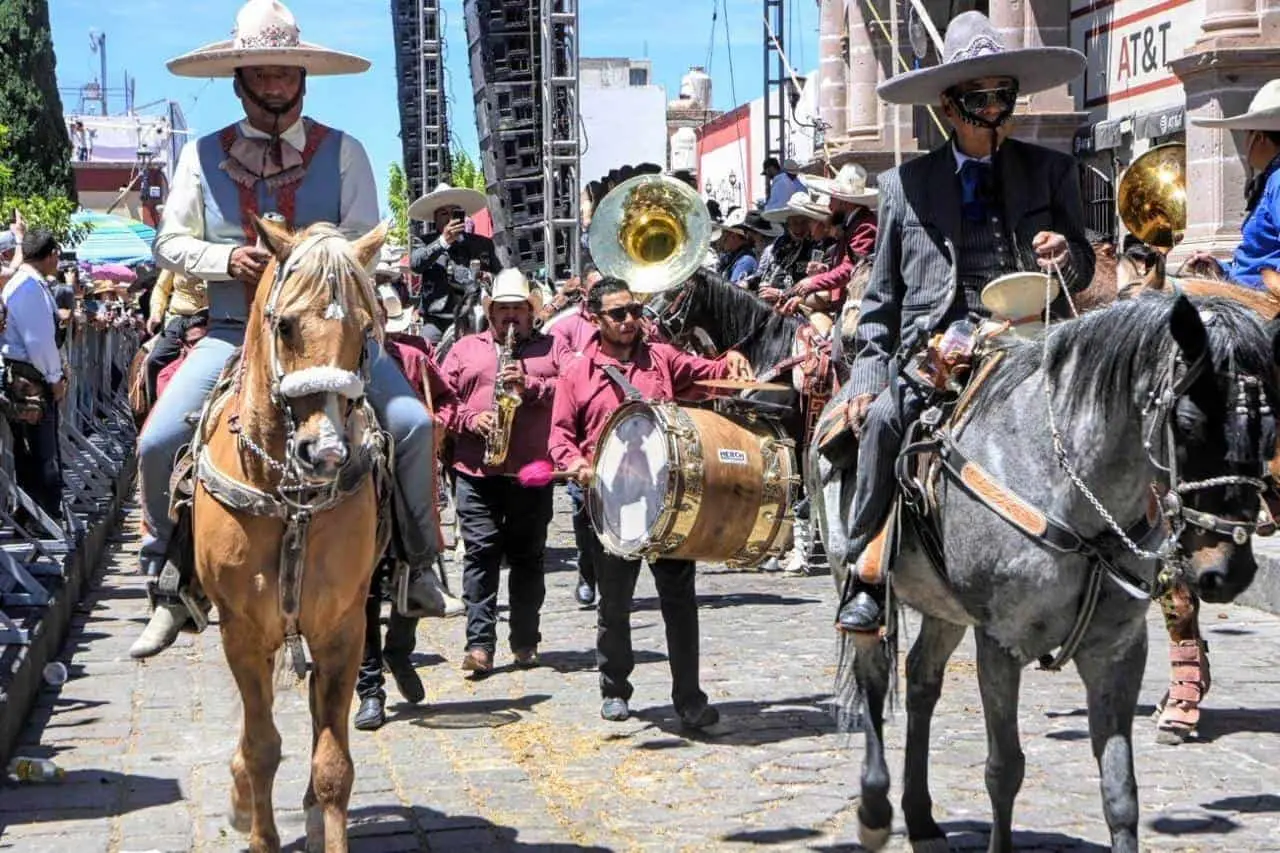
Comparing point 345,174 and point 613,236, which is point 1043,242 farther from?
point 613,236

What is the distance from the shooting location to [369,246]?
6.30 metres

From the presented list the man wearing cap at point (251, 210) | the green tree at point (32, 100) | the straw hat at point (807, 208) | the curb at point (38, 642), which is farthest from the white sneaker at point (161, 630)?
the green tree at point (32, 100)

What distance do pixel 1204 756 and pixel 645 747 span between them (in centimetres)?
248

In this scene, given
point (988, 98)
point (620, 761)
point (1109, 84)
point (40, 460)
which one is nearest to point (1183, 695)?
point (620, 761)

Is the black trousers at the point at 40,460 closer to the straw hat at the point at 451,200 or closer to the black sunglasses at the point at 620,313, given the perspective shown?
the straw hat at the point at 451,200

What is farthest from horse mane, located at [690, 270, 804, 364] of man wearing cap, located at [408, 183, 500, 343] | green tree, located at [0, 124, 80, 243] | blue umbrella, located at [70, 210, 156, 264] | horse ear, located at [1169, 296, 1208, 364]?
blue umbrella, located at [70, 210, 156, 264]

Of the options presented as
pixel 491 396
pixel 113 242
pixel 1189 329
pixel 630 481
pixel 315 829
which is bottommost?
pixel 315 829

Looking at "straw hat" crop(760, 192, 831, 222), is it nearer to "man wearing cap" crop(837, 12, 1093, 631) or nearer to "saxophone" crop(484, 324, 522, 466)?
"saxophone" crop(484, 324, 522, 466)

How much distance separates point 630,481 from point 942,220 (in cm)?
279

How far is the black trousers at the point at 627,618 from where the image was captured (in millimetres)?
9305

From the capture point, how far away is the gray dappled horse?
17.6 ft

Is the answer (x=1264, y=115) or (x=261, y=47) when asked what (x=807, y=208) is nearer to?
(x=1264, y=115)

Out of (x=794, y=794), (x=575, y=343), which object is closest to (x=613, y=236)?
(x=575, y=343)

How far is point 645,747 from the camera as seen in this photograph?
8.91m
